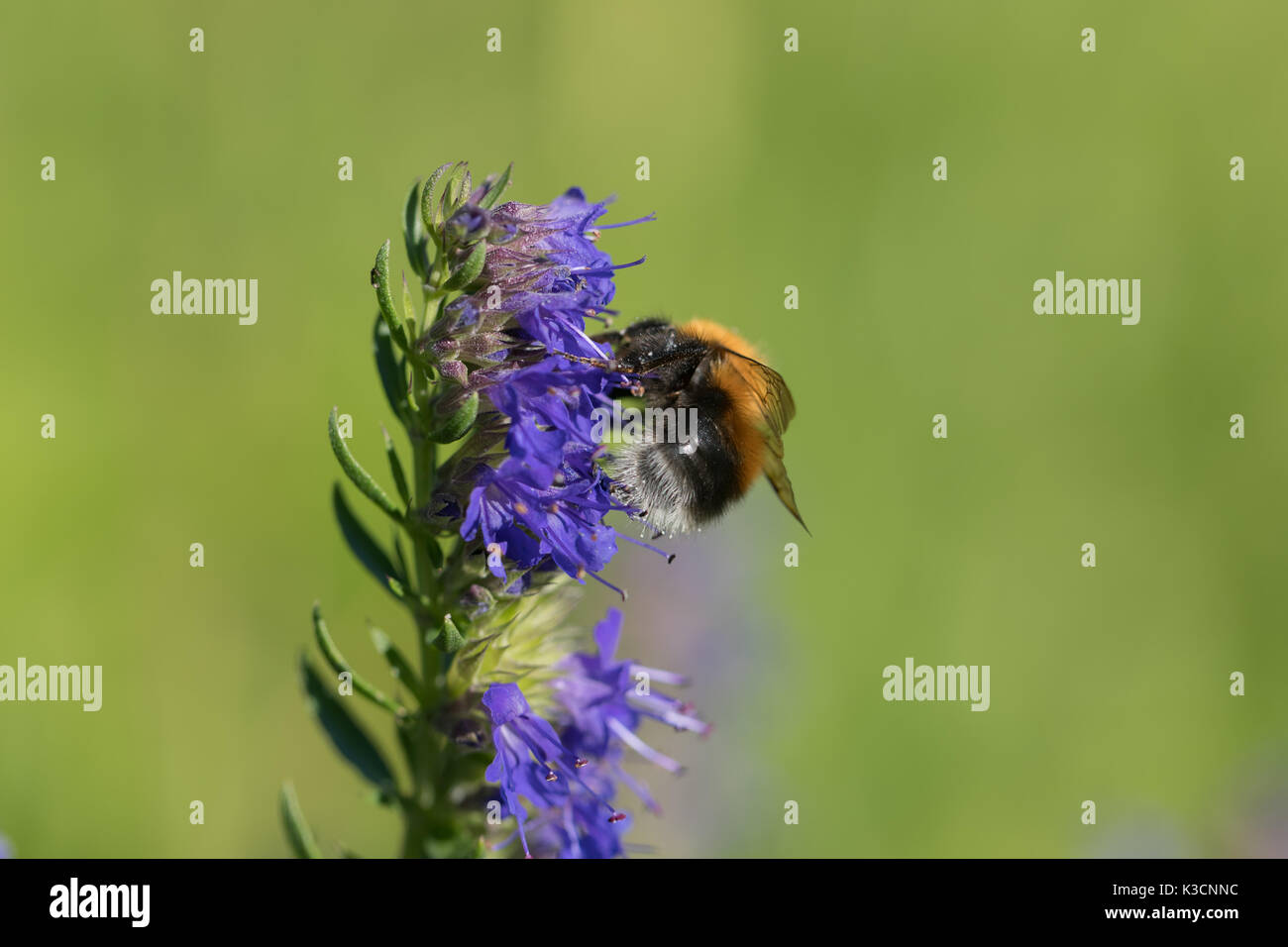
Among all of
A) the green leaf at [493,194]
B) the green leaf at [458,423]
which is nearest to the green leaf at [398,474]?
the green leaf at [458,423]

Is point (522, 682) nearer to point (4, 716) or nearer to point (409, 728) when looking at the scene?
point (409, 728)

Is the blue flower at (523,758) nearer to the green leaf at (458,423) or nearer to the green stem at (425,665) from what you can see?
the green stem at (425,665)

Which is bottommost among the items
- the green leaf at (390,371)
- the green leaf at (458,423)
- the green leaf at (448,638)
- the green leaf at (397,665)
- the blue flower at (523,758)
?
the blue flower at (523,758)

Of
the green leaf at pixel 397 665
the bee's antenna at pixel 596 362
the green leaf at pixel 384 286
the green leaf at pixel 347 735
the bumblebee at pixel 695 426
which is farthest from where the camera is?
the bumblebee at pixel 695 426

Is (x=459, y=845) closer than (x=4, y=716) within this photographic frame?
Yes

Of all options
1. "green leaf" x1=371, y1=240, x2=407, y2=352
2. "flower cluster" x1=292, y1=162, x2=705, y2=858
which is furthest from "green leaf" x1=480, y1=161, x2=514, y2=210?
"green leaf" x1=371, y1=240, x2=407, y2=352

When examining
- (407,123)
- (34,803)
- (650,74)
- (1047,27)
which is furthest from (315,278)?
(1047,27)

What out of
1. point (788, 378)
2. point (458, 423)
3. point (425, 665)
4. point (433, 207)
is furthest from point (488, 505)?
point (788, 378)
